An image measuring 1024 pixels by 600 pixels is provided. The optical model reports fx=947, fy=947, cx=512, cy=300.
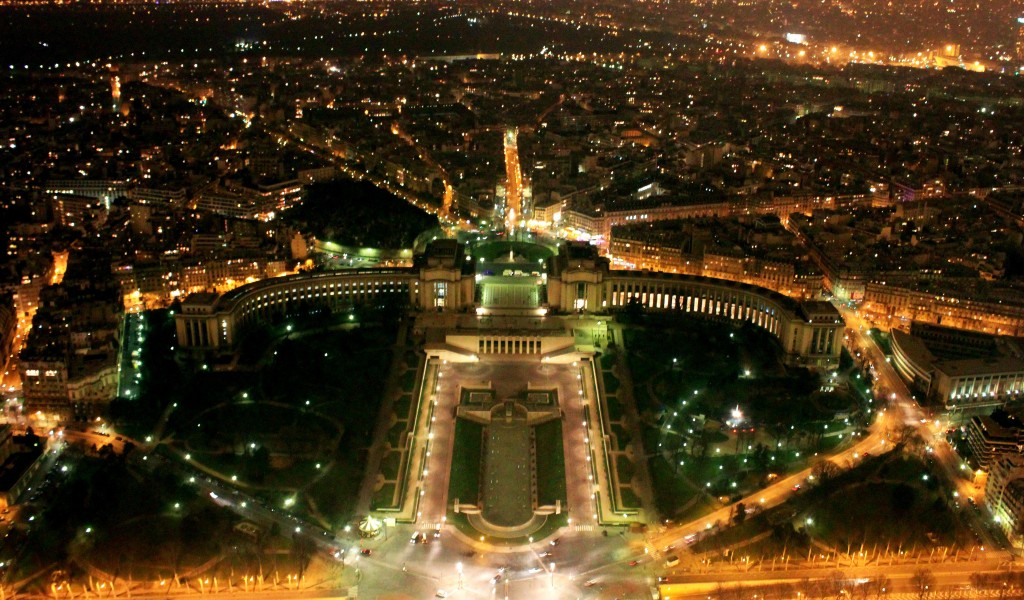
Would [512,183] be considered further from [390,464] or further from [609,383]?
[390,464]

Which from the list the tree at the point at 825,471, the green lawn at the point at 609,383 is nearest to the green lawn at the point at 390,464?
the green lawn at the point at 609,383

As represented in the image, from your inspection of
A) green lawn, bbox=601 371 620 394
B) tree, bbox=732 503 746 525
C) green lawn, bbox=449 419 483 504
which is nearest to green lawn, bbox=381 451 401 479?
green lawn, bbox=449 419 483 504

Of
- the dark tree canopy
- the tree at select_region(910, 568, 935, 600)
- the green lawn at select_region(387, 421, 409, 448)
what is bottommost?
the tree at select_region(910, 568, 935, 600)

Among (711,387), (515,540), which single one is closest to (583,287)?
(711,387)

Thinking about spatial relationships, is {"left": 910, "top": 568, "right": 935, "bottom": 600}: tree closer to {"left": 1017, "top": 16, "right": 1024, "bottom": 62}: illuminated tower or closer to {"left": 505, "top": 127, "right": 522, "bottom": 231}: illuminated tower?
{"left": 505, "top": 127, "right": 522, "bottom": 231}: illuminated tower

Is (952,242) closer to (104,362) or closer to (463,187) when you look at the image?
(463,187)

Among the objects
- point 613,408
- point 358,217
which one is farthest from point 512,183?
point 613,408
